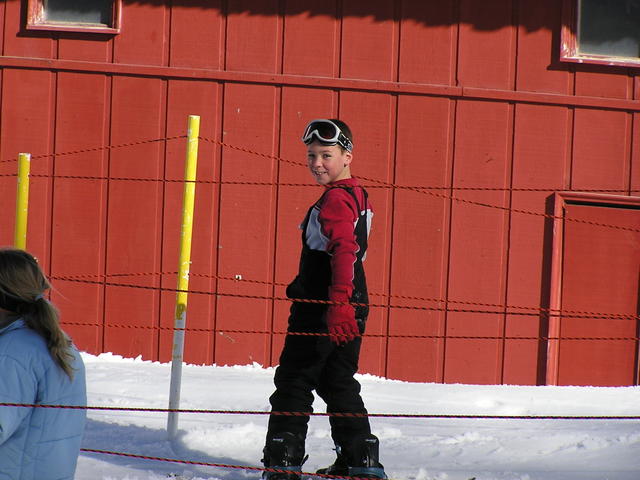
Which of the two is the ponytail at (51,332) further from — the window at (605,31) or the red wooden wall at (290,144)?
the window at (605,31)

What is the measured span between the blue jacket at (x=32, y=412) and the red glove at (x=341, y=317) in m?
1.18

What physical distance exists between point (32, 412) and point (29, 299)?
1.01 feet

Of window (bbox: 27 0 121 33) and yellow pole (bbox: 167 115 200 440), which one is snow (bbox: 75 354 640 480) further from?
window (bbox: 27 0 121 33)

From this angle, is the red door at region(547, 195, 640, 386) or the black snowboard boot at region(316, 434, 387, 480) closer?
the black snowboard boot at region(316, 434, 387, 480)

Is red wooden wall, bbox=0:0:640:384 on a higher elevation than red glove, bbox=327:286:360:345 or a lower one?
higher

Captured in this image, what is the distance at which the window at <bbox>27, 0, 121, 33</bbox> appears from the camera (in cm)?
686

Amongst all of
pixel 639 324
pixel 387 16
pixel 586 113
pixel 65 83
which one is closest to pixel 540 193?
pixel 586 113

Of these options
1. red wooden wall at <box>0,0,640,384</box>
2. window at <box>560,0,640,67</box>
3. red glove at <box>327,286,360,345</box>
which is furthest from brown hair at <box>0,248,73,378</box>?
window at <box>560,0,640,67</box>

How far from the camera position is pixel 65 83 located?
686cm

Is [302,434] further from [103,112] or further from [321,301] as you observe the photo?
[103,112]

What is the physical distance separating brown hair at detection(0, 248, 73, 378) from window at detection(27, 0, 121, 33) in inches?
178

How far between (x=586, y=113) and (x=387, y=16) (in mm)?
1584

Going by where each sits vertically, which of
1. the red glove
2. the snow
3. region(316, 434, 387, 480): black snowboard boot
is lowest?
the snow

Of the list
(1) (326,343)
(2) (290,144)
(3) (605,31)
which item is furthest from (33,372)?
(3) (605,31)
